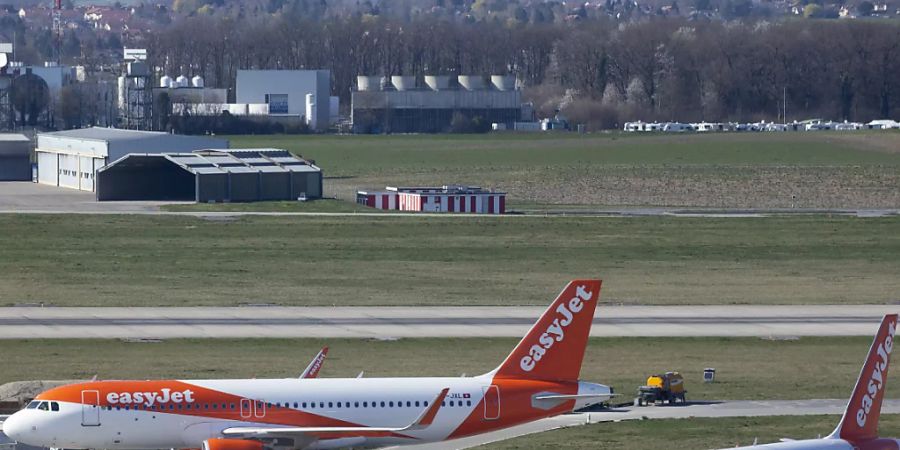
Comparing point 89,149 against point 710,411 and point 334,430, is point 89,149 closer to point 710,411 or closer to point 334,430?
point 710,411

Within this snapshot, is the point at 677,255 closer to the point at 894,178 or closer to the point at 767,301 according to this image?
the point at 767,301

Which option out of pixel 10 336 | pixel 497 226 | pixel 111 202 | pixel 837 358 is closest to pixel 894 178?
pixel 497 226

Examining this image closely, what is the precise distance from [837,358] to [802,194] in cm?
9810

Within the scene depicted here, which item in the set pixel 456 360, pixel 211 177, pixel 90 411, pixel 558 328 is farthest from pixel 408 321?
pixel 211 177

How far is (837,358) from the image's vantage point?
7006cm

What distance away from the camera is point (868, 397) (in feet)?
136

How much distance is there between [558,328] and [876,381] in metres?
11.2

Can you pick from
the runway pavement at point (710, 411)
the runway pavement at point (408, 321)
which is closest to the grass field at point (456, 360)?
the runway pavement at point (710, 411)

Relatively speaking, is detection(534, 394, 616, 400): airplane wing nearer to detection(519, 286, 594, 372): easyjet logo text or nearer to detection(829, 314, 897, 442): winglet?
detection(519, 286, 594, 372): easyjet logo text

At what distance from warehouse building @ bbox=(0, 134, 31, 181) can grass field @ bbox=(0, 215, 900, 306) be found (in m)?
57.2

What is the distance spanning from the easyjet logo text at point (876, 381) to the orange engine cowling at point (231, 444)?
684 inches

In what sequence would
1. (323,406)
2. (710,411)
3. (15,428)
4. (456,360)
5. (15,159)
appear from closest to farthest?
(15,428)
(323,406)
(710,411)
(456,360)
(15,159)

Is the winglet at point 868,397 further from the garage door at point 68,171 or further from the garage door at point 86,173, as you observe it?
the garage door at point 68,171

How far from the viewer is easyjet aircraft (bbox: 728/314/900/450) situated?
4084 centimetres
